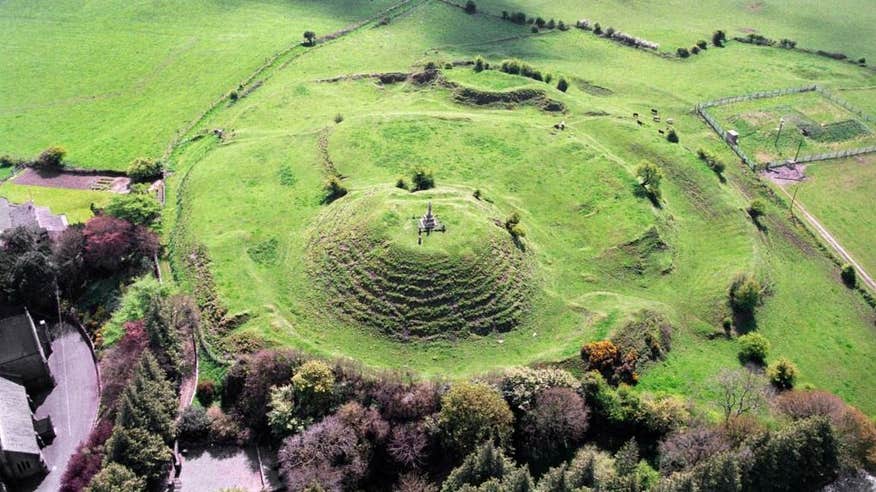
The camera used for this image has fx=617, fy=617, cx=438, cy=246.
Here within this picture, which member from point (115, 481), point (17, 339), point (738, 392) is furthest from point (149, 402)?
point (738, 392)

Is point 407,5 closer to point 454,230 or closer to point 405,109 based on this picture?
A: point 405,109

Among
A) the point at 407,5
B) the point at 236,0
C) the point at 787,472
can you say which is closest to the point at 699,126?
the point at 787,472

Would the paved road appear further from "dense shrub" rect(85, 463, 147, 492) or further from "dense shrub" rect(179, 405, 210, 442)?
"dense shrub" rect(179, 405, 210, 442)

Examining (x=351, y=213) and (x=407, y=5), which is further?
(x=407, y=5)

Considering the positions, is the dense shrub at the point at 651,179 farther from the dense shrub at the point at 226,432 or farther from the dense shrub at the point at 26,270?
the dense shrub at the point at 26,270

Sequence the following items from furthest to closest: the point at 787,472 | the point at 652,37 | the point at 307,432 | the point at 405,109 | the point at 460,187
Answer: the point at 652,37 → the point at 405,109 → the point at 460,187 → the point at 307,432 → the point at 787,472

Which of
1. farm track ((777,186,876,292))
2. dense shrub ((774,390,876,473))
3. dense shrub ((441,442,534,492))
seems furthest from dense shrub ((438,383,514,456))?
farm track ((777,186,876,292))
